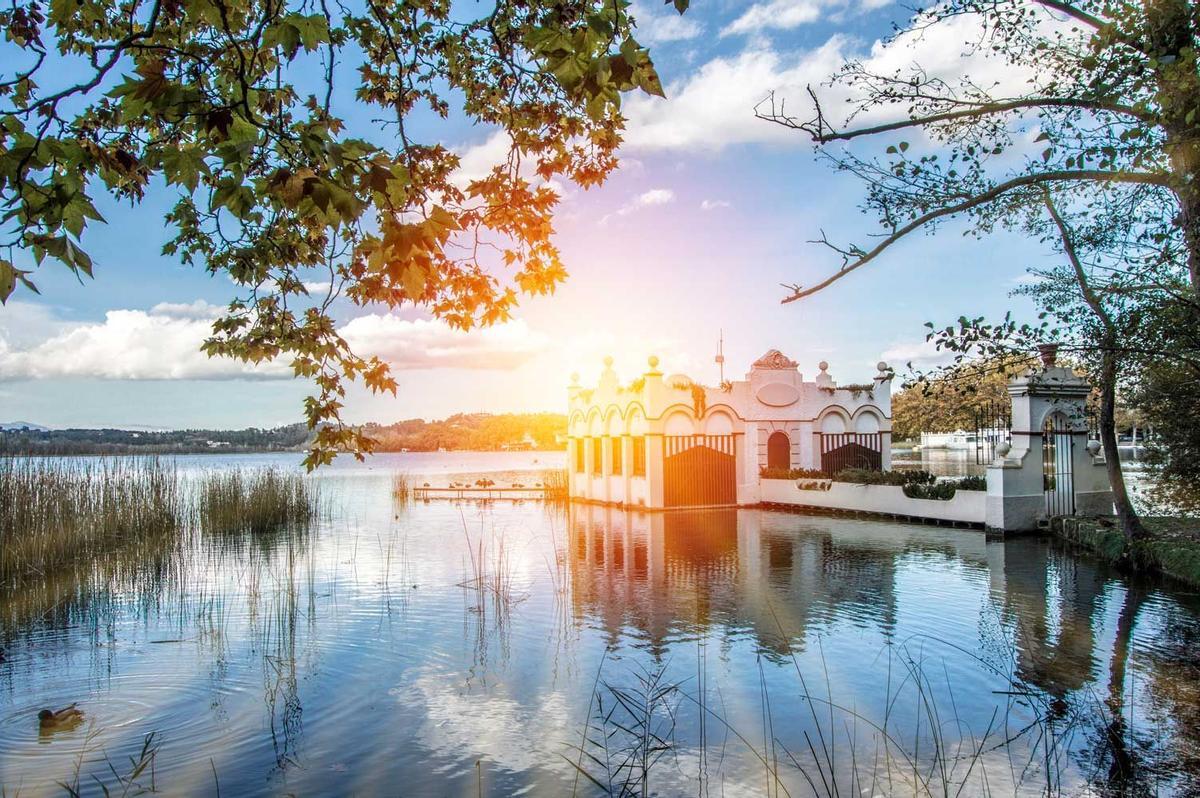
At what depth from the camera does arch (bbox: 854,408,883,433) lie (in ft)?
88.0

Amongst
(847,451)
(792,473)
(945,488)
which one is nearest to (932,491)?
(945,488)

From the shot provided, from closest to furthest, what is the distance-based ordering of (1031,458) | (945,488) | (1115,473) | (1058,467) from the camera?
(1115,473)
(1031,458)
(1058,467)
(945,488)

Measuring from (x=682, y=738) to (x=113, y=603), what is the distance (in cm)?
963

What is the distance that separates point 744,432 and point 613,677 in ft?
63.2

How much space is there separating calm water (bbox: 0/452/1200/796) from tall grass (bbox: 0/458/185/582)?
28.1 inches

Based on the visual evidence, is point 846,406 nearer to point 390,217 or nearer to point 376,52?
point 376,52

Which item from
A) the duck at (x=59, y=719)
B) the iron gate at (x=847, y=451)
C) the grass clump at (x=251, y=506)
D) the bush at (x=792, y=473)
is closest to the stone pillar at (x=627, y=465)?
the bush at (x=792, y=473)

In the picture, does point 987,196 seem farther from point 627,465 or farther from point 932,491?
point 627,465

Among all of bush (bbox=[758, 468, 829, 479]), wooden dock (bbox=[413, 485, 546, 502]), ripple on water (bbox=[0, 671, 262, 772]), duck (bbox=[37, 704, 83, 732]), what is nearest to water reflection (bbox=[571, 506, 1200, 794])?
ripple on water (bbox=[0, 671, 262, 772])

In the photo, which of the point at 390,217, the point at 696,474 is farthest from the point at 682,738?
the point at 696,474

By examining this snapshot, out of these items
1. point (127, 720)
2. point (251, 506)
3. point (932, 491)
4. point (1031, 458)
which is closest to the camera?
point (127, 720)

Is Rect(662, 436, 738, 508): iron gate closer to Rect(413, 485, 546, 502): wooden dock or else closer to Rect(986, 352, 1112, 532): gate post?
Rect(413, 485, 546, 502): wooden dock

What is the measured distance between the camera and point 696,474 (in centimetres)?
2580

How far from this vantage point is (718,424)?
26156 millimetres
